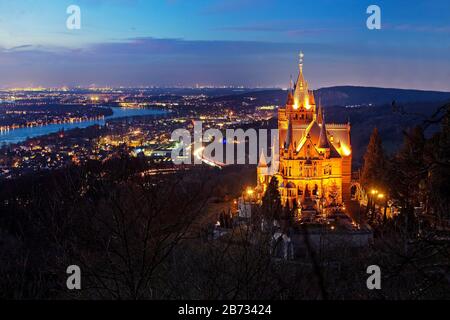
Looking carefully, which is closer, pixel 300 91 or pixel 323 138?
pixel 323 138

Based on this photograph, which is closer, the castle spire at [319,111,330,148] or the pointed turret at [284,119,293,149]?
the pointed turret at [284,119,293,149]

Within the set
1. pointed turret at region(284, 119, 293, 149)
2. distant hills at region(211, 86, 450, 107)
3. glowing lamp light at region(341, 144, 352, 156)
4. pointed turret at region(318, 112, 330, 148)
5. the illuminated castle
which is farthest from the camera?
distant hills at region(211, 86, 450, 107)

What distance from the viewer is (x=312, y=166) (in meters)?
32.3

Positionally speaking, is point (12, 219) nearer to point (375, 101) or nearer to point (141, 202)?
point (141, 202)

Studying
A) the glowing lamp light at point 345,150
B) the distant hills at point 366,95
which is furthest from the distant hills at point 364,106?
the glowing lamp light at point 345,150

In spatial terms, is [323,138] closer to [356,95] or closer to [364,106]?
[364,106]

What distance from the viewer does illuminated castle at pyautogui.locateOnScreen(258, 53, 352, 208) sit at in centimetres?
3172

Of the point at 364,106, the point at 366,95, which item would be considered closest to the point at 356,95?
the point at 366,95

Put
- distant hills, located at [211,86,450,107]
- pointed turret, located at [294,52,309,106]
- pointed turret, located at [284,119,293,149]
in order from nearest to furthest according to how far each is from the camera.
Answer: pointed turret, located at [284,119,293,149]
pointed turret, located at [294,52,309,106]
distant hills, located at [211,86,450,107]

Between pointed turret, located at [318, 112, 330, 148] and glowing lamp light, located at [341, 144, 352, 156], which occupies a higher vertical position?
pointed turret, located at [318, 112, 330, 148]

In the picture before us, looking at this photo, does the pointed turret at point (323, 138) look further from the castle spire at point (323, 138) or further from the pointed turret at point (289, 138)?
the pointed turret at point (289, 138)

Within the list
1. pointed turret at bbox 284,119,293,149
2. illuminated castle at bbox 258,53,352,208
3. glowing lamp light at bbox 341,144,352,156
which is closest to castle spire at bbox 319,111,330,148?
illuminated castle at bbox 258,53,352,208

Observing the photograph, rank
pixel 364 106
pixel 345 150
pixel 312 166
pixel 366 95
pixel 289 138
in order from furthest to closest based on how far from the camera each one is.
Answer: pixel 366 95 < pixel 364 106 < pixel 345 150 < pixel 289 138 < pixel 312 166

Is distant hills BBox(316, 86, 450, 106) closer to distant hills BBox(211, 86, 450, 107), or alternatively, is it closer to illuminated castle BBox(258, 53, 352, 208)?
distant hills BBox(211, 86, 450, 107)
